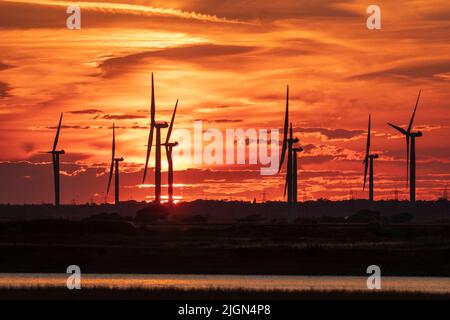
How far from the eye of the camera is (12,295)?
2255 inches

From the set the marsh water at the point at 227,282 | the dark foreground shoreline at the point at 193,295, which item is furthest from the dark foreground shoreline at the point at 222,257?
the dark foreground shoreline at the point at 193,295

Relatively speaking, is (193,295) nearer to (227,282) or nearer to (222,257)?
(227,282)

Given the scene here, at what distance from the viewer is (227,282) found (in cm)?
7031

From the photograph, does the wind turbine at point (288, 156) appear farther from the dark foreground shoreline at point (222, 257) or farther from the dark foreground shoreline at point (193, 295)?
the dark foreground shoreline at point (193, 295)

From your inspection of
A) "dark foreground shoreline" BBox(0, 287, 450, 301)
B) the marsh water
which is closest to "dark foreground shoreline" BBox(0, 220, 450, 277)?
the marsh water

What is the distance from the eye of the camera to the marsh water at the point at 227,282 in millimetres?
65438

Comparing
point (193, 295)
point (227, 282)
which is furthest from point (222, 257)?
point (193, 295)

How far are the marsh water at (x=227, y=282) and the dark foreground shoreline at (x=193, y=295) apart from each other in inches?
118

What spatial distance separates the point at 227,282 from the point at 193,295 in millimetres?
12130
